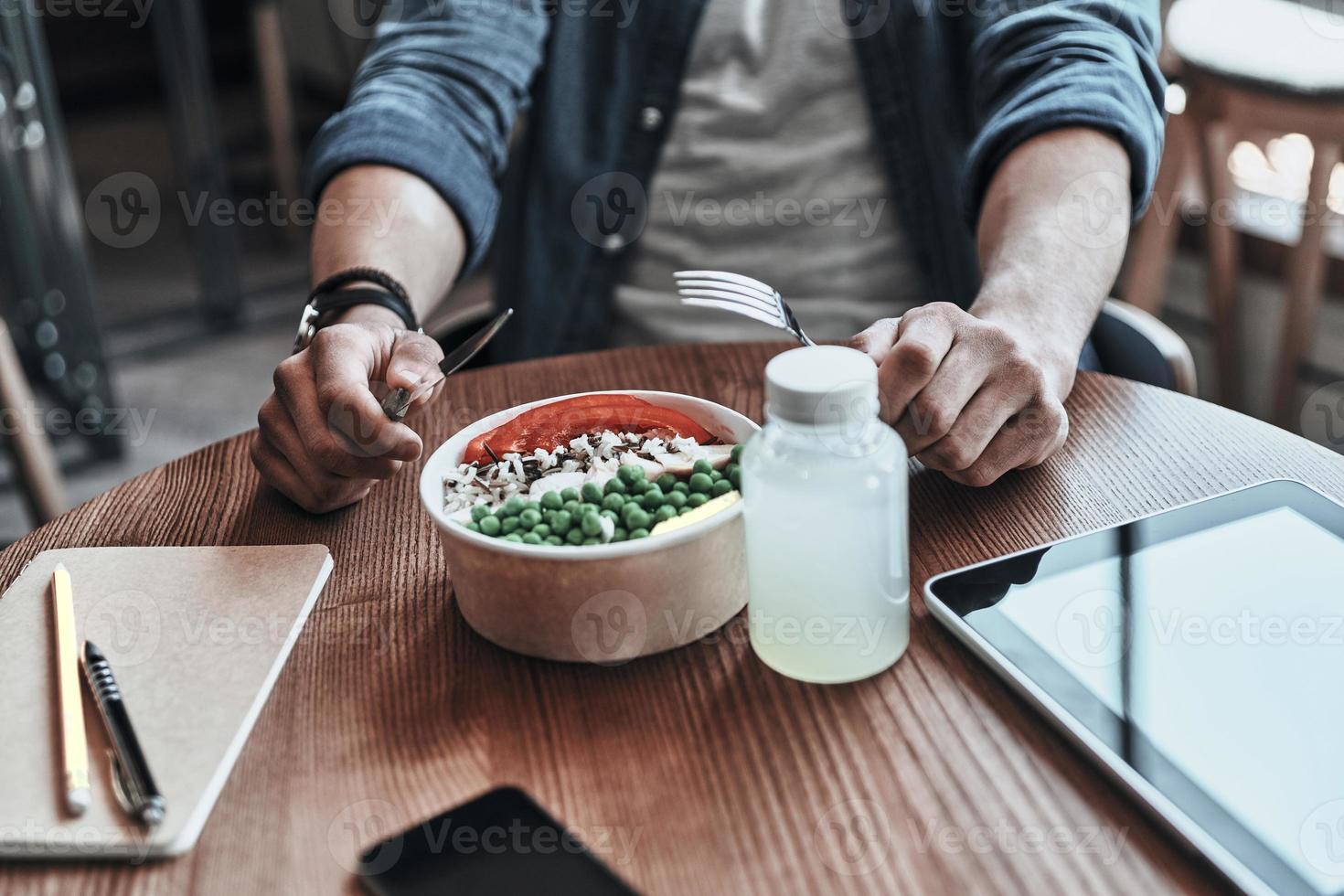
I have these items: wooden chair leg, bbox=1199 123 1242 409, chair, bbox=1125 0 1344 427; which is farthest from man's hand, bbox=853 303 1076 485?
wooden chair leg, bbox=1199 123 1242 409

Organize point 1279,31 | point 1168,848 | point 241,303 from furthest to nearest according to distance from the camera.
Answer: point 241,303
point 1279,31
point 1168,848

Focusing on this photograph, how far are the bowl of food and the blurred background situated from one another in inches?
57.4

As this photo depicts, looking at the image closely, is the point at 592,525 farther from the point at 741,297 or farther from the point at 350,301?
the point at 350,301

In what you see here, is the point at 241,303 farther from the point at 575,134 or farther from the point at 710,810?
the point at 710,810

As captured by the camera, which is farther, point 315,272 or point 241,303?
point 241,303

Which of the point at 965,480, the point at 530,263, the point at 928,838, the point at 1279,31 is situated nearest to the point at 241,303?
the point at 530,263

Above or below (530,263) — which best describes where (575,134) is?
above

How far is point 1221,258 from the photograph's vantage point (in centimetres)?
219

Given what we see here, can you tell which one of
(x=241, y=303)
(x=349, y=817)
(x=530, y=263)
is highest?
(x=349, y=817)

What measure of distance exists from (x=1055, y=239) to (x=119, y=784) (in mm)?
851

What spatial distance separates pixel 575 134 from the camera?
1.38 metres

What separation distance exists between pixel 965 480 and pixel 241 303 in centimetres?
290

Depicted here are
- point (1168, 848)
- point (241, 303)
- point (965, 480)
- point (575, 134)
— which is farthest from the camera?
point (241, 303)

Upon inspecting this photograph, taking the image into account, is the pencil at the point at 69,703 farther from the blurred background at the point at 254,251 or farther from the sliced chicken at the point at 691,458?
the blurred background at the point at 254,251
